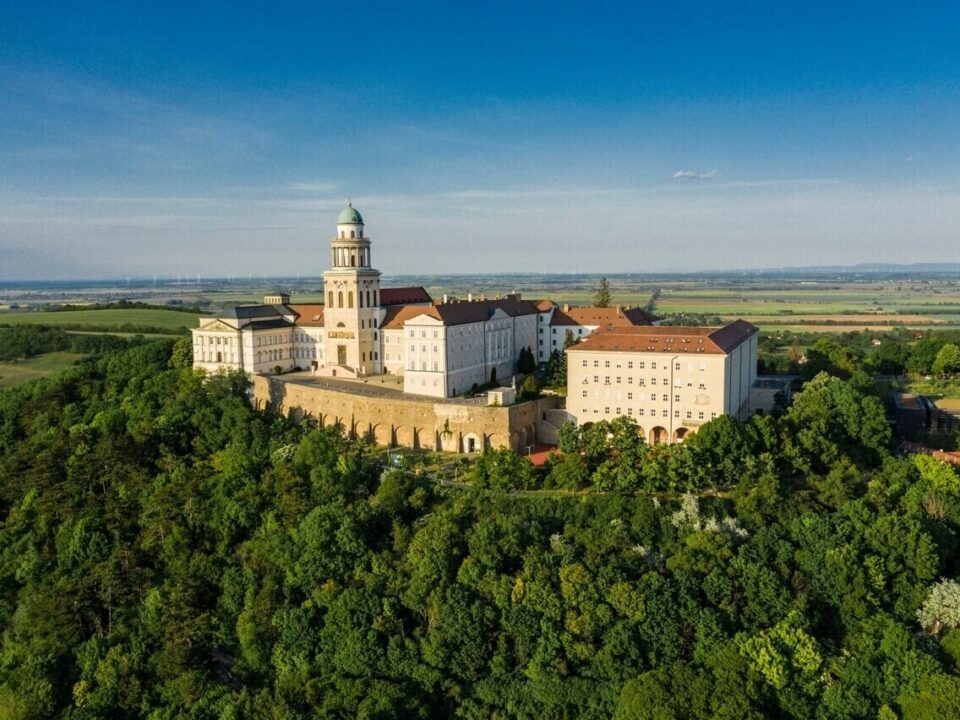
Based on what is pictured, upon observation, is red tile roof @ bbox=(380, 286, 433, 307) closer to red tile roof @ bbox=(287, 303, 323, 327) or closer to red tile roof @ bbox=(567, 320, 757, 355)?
red tile roof @ bbox=(287, 303, 323, 327)

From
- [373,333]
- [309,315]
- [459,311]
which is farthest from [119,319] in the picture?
[459,311]

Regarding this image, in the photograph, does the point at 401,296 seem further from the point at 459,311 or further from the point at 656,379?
the point at 656,379

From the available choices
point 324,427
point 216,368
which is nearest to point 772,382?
point 324,427

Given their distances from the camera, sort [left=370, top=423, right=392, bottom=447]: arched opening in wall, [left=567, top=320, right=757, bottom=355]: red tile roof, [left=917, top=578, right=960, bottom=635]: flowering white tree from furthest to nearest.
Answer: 1. [left=370, top=423, right=392, bottom=447]: arched opening in wall
2. [left=567, top=320, right=757, bottom=355]: red tile roof
3. [left=917, top=578, right=960, bottom=635]: flowering white tree

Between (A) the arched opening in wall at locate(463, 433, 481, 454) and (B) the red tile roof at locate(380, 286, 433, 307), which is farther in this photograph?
(B) the red tile roof at locate(380, 286, 433, 307)

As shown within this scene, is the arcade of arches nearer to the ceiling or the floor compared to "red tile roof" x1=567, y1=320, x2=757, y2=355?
nearer to the floor

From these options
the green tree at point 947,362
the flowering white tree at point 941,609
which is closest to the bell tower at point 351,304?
the flowering white tree at point 941,609

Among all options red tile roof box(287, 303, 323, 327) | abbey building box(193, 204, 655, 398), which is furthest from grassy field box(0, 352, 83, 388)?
red tile roof box(287, 303, 323, 327)

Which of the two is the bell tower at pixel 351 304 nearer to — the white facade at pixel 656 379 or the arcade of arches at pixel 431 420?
the arcade of arches at pixel 431 420
